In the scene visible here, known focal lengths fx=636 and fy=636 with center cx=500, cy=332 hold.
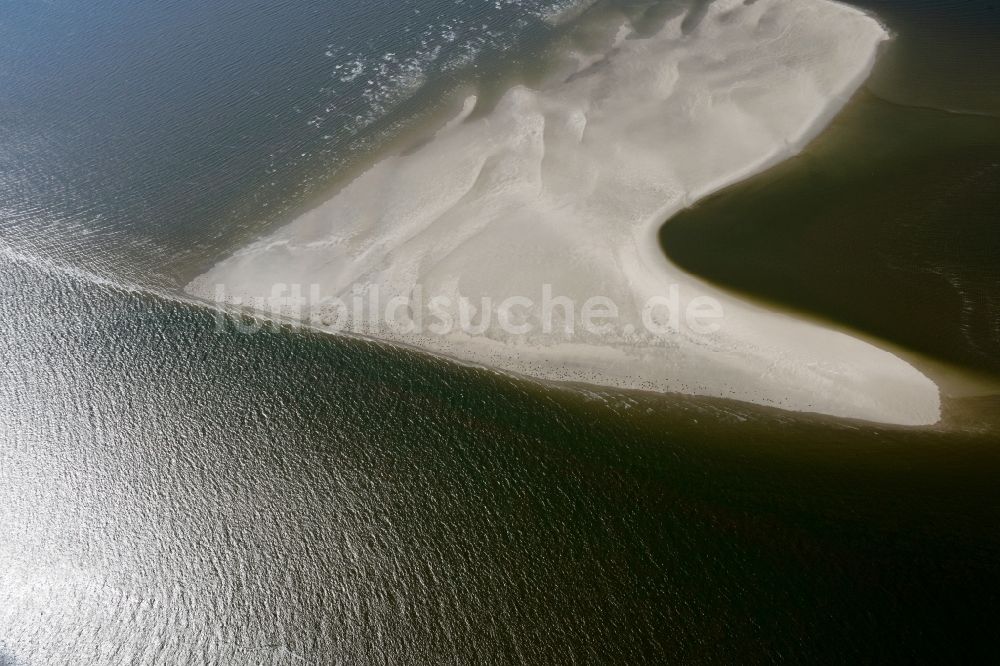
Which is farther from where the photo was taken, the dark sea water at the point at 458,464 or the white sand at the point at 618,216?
the white sand at the point at 618,216

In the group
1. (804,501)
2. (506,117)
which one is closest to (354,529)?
(804,501)

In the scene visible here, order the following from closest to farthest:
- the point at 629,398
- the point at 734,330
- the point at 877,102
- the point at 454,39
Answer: the point at 629,398 < the point at 734,330 < the point at 877,102 < the point at 454,39

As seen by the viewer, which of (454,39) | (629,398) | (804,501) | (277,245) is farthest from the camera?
(454,39)

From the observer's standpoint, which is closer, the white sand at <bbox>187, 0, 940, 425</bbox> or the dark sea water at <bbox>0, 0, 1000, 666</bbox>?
the dark sea water at <bbox>0, 0, 1000, 666</bbox>

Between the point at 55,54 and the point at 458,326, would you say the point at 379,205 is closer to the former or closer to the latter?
the point at 458,326

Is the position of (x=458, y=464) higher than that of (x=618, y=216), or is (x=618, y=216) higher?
(x=618, y=216)
